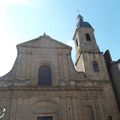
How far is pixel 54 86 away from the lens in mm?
15305

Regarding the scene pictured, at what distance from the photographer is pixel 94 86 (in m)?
15.8

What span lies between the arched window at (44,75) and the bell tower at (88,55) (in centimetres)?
318

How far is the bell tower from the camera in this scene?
56.5 feet

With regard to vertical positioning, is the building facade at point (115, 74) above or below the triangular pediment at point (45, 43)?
below

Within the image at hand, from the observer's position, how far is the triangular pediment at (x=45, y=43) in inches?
710

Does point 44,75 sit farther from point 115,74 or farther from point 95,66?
point 115,74

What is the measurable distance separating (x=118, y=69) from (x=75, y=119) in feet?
20.2

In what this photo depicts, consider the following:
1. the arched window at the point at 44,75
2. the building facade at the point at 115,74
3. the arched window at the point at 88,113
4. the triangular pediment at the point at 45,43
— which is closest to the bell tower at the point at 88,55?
the building facade at the point at 115,74

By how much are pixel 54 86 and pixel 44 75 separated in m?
1.72

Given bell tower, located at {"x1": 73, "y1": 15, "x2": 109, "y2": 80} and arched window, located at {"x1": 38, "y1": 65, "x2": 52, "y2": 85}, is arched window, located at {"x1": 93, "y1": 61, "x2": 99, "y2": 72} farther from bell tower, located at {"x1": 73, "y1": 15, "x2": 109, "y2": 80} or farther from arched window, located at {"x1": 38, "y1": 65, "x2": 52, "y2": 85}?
arched window, located at {"x1": 38, "y1": 65, "x2": 52, "y2": 85}

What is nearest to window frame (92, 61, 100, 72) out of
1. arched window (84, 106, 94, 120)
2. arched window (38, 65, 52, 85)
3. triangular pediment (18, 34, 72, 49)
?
triangular pediment (18, 34, 72, 49)

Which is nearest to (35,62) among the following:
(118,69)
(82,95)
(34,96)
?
(34,96)

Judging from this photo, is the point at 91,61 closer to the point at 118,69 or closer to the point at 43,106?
the point at 118,69

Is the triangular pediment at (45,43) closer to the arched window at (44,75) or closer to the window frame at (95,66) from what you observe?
the arched window at (44,75)
